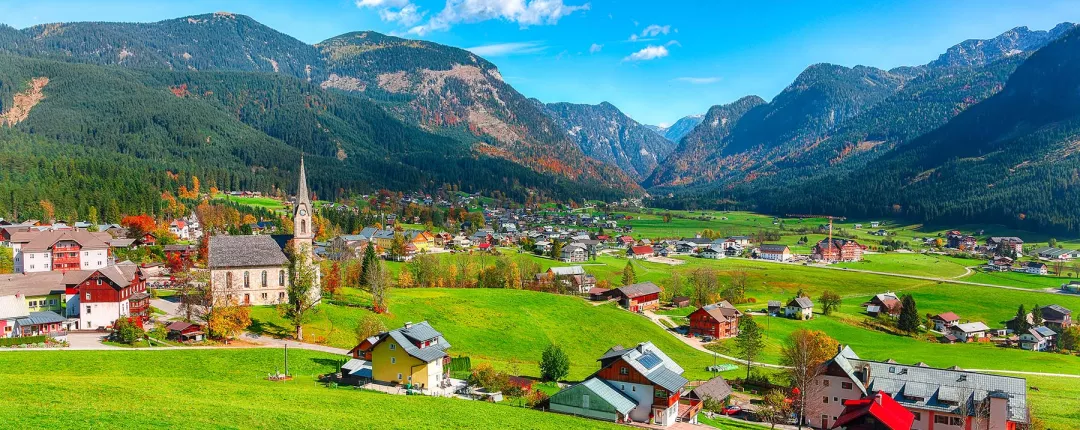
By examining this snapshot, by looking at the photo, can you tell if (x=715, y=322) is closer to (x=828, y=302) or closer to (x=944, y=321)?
(x=828, y=302)

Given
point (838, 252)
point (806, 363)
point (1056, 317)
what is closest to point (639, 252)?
point (838, 252)

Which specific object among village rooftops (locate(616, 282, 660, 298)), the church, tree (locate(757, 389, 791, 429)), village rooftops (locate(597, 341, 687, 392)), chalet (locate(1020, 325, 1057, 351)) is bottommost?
chalet (locate(1020, 325, 1057, 351))

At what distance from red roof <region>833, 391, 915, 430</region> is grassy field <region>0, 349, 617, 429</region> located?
15831 mm

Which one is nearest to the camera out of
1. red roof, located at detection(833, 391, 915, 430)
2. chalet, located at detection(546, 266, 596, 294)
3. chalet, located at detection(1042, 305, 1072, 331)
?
red roof, located at detection(833, 391, 915, 430)

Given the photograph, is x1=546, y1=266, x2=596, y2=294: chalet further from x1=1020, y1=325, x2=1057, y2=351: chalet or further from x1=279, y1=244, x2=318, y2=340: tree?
x1=1020, y1=325, x2=1057, y2=351: chalet

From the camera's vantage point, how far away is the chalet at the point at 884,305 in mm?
104575

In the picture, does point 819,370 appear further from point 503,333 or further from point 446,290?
point 446,290

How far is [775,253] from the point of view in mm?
174250

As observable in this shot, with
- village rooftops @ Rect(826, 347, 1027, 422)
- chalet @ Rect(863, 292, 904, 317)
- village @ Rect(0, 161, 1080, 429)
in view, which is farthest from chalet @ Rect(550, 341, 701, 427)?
chalet @ Rect(863, 292, 904, 317)

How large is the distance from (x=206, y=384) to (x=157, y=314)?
30.1 m

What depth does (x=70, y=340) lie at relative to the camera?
52.8 m

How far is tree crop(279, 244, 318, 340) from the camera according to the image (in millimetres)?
60500

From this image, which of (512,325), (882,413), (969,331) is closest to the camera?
(882,413)

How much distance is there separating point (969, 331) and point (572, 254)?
82248mm
